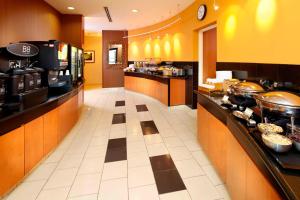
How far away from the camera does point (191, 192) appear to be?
6.88 feet

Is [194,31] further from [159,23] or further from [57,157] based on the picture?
[57,157]

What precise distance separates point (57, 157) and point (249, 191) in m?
2.65

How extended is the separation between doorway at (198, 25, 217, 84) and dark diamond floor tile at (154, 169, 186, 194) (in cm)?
373

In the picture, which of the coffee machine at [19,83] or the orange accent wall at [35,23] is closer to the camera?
the coffee machine at [19,83]

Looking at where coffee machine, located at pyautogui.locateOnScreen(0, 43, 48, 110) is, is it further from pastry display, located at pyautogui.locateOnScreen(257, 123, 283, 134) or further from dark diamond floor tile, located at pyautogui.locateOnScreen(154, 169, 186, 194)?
pastry display, located at pyautogui.locateOnScreen(257, 123, 283, 134)

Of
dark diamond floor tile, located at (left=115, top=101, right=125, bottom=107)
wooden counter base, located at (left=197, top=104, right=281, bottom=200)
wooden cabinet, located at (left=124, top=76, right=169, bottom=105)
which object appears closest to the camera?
wooden counter base, located at (left=197, top=104, right=281, bottom=200)

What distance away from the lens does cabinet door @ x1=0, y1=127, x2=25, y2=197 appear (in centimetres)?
191

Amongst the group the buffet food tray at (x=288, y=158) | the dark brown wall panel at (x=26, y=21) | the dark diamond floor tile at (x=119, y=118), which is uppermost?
the dark brown wall panel at (x=26, y=21)

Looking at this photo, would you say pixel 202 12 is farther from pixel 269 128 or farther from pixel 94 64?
pixel 94 64

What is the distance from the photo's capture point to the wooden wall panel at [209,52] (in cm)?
541

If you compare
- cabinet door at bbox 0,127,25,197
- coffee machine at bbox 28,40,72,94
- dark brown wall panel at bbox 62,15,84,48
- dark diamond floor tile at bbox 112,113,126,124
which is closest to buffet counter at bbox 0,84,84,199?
cabinet door at bbox 0,127,25,197

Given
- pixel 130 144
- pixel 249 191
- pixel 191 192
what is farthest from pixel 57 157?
pixel 249 191

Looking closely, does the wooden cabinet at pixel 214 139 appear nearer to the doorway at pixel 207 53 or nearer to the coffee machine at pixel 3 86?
the coffee machine at pixel 3 86

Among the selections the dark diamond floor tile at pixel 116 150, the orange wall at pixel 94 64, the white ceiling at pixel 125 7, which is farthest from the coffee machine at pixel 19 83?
the orange wall at pixel 94 64
